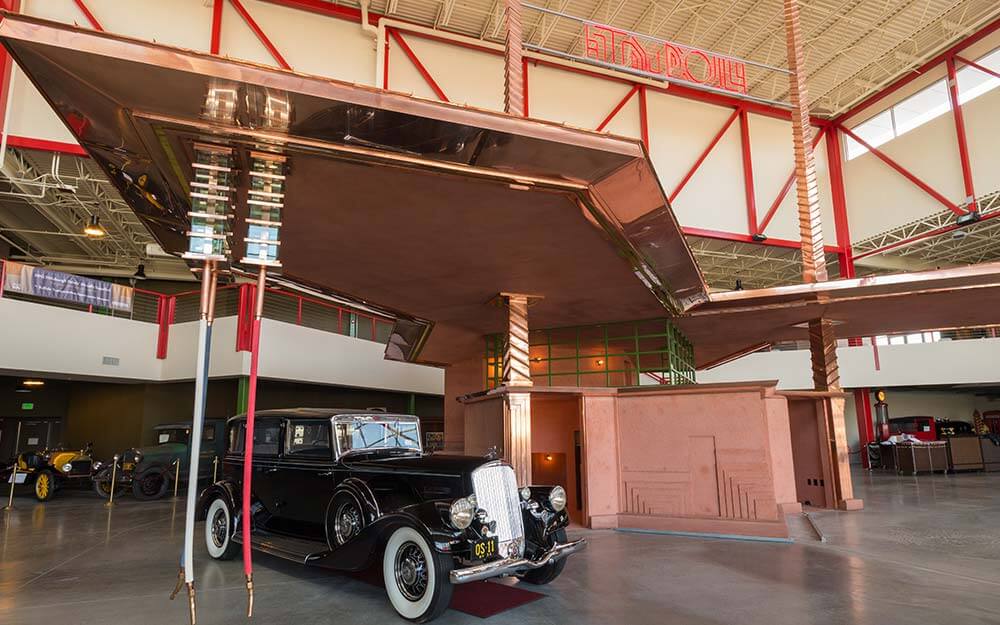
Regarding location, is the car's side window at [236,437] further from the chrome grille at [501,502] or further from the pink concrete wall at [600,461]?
the pink concrete wall at [600,461]

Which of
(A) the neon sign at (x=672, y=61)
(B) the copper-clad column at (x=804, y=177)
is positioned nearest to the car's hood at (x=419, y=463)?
(B) the copper-clad column at (x=804, y=177)

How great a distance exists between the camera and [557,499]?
19.0ft

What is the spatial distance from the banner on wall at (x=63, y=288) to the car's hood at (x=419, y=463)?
12.2 meters

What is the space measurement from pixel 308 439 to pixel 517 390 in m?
3.19

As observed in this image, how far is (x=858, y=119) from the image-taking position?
18.9 metres

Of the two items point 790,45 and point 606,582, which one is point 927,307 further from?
point 606,582

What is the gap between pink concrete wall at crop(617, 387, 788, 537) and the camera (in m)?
8.20

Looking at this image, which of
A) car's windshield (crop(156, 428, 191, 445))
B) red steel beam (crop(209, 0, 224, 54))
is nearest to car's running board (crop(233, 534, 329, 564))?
car's windshield (crop(156, 428, 191, 445))

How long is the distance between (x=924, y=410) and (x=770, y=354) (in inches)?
350

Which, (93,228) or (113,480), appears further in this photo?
(93,228)

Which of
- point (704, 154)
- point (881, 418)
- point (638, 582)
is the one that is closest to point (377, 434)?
point (638, 582)

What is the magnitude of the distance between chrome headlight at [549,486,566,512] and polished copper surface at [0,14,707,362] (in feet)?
8.73

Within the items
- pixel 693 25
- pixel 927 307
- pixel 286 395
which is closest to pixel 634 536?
pixel 927 307

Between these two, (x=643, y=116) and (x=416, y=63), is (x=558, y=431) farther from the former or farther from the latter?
(x=643, y=116)
